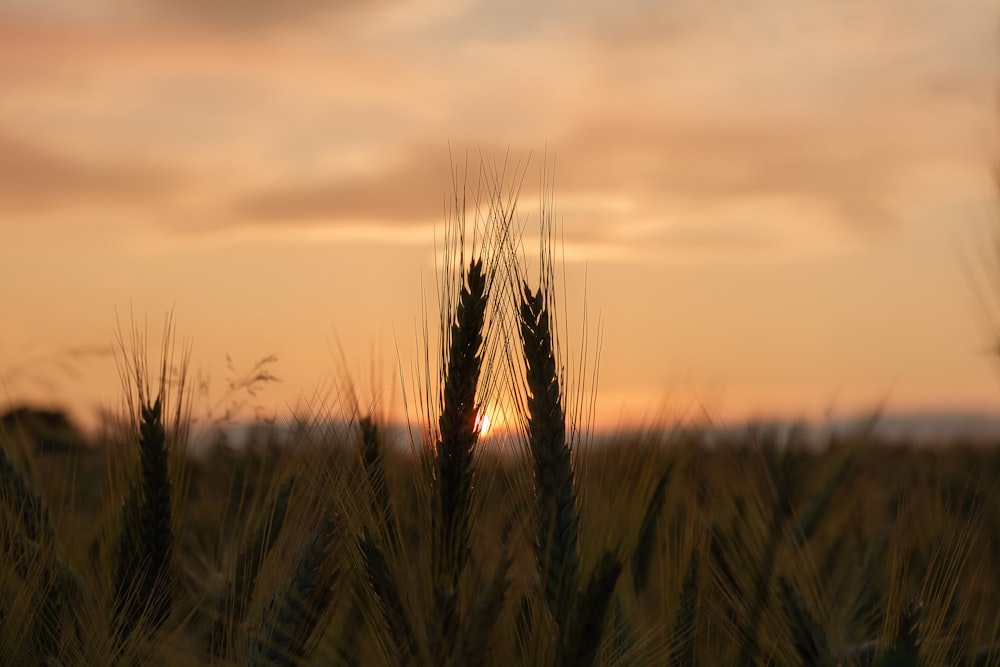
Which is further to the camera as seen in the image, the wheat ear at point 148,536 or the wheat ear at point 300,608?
the wheat ear at point 148,536

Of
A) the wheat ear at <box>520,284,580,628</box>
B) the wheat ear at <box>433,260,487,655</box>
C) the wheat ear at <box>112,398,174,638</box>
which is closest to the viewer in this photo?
the wheat ear at <box>520,284,580,628</box>

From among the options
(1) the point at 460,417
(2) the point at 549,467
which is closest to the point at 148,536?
(1) the point at 460,417

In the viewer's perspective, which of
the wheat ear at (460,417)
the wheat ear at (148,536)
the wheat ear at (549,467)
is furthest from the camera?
the wheat ear at (148,536)

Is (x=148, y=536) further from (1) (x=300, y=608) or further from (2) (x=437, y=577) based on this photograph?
(2) (x=437, y=577)

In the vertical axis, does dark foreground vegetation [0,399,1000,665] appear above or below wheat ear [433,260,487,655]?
below

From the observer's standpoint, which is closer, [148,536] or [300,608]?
[300,608]

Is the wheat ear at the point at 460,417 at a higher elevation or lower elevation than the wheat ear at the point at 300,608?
higher

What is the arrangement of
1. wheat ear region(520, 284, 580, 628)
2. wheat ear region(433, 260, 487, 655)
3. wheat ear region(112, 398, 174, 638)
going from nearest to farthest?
wheat ear region(520, 284, 580, 628) < wheat ear region(433, 260, 487, 655) < wheat ear region(112, 398, 174, 638)

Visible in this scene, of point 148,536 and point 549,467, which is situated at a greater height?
point 549,467

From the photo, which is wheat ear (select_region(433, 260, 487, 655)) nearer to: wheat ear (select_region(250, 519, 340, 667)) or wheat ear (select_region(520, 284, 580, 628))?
wheat ear (select_region(520, 284, 580, 628))

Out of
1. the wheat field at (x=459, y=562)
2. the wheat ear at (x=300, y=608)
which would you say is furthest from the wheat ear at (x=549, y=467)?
the wheat ear at (x=300, y=608)

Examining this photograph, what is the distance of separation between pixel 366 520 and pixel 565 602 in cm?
40

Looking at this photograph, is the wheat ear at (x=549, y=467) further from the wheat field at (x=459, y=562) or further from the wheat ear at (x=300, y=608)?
the wheat ear at (x=300, y=608)

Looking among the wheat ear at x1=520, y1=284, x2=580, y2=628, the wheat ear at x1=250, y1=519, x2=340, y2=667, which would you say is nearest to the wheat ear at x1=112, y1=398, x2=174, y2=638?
the wheat ear at x1=250, y1=519, x2=340, y2=667
